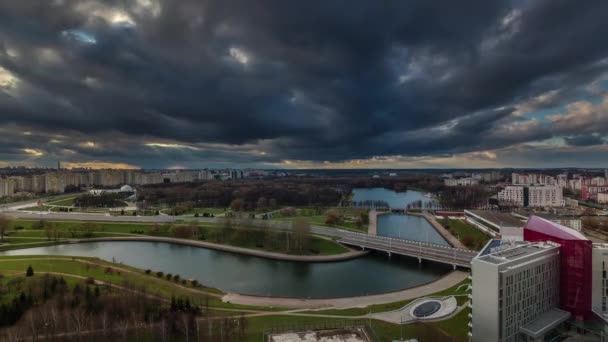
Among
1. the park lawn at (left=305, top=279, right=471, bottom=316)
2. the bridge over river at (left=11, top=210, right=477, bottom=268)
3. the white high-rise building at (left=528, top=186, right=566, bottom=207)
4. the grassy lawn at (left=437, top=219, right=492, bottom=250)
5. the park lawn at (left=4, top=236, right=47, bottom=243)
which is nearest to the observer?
the park lawn at (left=305, top=279, right=471, bottom=316)

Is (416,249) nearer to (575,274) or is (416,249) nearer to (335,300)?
(335,300)

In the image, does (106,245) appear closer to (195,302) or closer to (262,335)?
(195,302)

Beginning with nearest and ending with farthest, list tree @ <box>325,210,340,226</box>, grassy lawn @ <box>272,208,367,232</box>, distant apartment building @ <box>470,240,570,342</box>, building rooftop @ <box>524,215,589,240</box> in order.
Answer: distant apartment building @ <box>470,240,570,342</box> → building rooftop @ <box>524,215,589,240</box> → grassy lawn @ <box>272,208,367,232</box> → tree @ <box>325,210,340,226</box>

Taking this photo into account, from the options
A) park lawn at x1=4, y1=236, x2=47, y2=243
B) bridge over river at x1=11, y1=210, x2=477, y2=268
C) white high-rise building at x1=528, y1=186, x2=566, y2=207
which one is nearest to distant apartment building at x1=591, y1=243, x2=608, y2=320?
bridge over river at x1=11, y1=210, x2=477, y2=268

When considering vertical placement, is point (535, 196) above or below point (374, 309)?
above

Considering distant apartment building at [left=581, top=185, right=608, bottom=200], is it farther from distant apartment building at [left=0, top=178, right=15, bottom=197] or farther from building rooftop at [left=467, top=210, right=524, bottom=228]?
distant apartment building at [left=0, top=178, right=15, bottom=197]

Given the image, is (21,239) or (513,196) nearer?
(21,239)

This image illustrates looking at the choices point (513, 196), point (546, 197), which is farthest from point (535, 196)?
point (513, 196)
